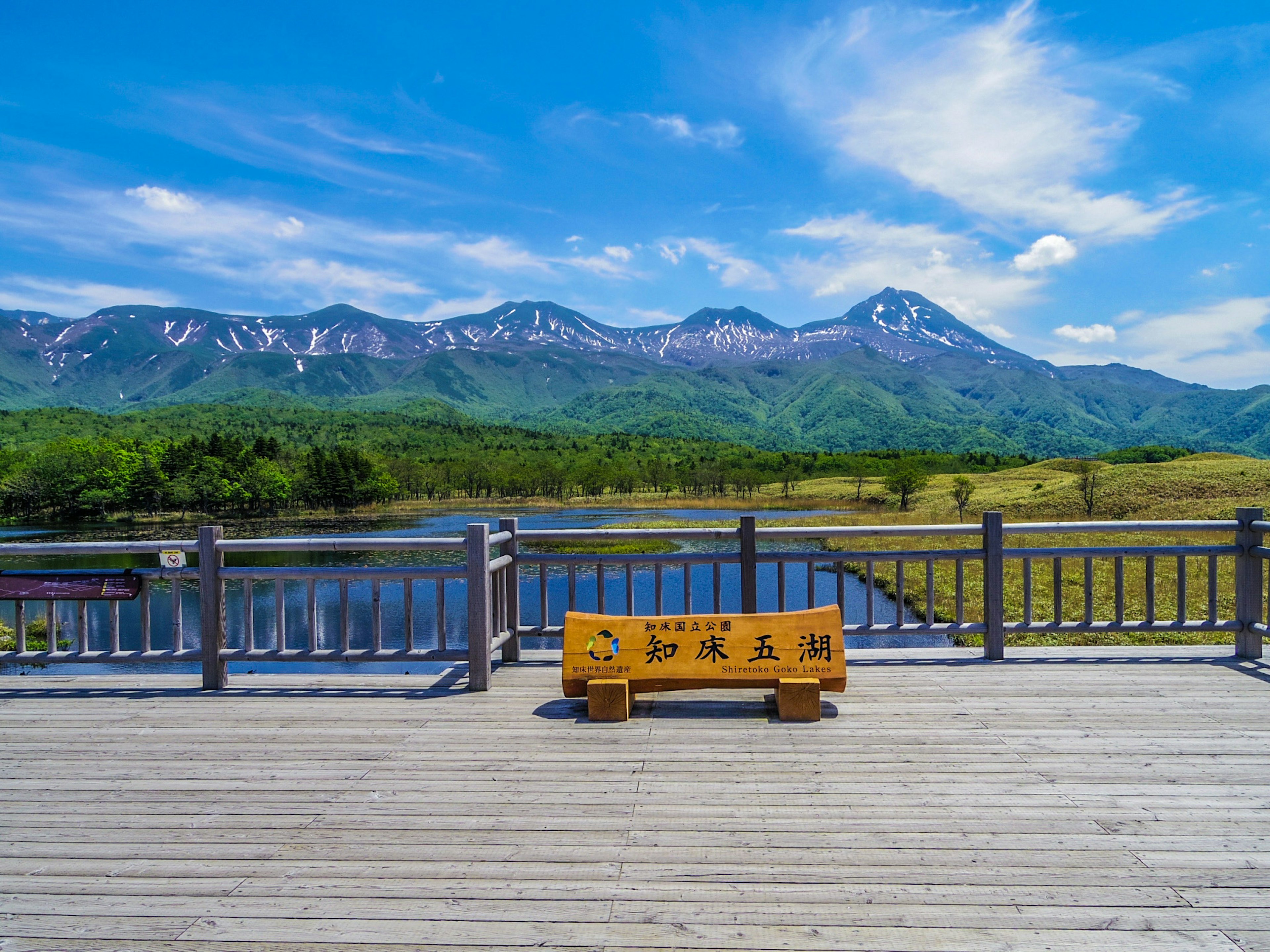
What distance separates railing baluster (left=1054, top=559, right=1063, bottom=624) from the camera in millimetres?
6477

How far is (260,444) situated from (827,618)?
114325 mm

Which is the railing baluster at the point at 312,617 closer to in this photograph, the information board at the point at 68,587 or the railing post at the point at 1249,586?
the information board at the point at 68,587

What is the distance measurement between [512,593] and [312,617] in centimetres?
172

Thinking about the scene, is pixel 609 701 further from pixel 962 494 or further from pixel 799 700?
pixel 962 494

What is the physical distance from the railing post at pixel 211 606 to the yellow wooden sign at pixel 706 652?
3158 millimetres

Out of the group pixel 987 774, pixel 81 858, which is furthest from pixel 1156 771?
pixel 81 858

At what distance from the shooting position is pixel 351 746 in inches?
187

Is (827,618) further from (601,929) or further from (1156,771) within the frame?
(601,929)

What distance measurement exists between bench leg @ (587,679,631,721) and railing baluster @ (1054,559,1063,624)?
12.8 feet

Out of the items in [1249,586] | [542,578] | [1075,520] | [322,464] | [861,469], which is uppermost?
[322,464]

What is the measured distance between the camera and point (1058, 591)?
Result: 21.6 ft

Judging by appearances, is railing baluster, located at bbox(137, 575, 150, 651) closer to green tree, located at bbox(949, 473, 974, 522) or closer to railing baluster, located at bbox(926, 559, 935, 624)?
railing baluster, located at bbox(926, 559, 935, 624)

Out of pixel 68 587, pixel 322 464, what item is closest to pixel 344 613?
pixel 68 587

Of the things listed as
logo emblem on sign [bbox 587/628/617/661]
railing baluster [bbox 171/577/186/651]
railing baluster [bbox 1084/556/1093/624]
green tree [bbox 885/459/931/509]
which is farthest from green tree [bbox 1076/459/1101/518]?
railing baluster [bbox 171/577/186/651]
